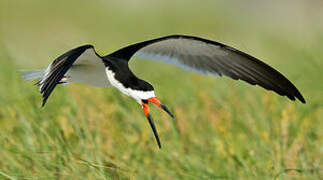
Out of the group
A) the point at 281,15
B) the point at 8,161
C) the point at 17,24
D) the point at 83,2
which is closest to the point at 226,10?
the point at 281,15

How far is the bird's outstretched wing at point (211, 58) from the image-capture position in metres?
3.72

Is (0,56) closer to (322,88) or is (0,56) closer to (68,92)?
(68,92)

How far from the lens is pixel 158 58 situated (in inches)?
162

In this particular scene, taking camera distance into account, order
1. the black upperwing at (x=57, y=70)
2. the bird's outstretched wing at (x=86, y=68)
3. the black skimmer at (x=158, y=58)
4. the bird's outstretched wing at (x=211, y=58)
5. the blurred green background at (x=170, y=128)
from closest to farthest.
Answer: the black upperwing at (x=57, y=70), the bird's outstretched wing at (x=86, y=68), the black skimmer at (x=158, y=58), the blurred green background at (x=170, y=128), the bird's outstretched wing at (x=211, y=58)

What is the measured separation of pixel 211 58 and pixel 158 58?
0.33 meters

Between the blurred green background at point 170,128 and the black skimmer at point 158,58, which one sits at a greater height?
the black skimmer at point 158,58

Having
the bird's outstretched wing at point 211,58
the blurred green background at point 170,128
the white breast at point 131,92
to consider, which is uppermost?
the bird's outstretched wing at point 211,58

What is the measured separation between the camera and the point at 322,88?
4.75 m

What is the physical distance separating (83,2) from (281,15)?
3360mm

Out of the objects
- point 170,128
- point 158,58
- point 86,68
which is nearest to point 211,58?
point 158,58

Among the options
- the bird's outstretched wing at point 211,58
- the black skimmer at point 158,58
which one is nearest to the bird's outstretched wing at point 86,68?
the black skimmer at point 158,58

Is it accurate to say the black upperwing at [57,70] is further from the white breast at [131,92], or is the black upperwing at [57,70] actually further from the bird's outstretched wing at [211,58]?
the bird's outstretched wing at [211,58]

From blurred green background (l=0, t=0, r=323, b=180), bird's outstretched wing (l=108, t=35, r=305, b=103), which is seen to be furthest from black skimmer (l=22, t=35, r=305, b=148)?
blurred green background (l=0, t=0, r=323, b=180)

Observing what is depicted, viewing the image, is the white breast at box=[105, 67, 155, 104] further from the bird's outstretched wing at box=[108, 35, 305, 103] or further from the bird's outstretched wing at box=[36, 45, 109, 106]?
the bird's outstretched wing at box=[108, 35, 305, 103]
